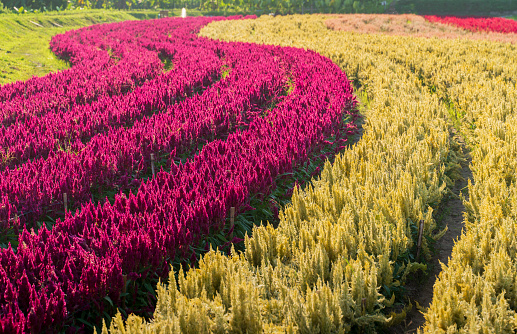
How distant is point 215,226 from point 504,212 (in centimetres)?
315

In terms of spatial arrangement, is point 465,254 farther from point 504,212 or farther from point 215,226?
point 215,226

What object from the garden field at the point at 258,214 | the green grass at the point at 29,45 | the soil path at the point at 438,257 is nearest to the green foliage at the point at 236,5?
the green grass at the point at 29,45

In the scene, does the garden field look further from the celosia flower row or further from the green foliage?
the green foliage

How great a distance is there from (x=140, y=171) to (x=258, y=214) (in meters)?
2.23

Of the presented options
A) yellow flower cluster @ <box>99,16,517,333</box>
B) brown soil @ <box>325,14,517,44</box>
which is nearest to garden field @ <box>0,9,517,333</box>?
yellow flower cluster @ <box>99,16,517,333</box>

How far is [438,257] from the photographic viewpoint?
16.5 feet

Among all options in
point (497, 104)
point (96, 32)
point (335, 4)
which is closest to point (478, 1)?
point (335, 4)

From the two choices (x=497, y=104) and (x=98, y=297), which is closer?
(x=98, y=297)

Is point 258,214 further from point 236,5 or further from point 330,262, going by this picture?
point 236,5

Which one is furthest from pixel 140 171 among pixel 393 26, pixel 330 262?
pixel 393 26

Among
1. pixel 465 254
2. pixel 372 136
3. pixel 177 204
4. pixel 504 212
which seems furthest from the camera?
pixel 372 136

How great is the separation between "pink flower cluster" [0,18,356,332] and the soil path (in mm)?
2137

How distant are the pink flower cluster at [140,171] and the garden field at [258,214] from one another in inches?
1.0

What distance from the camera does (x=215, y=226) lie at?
471cm
